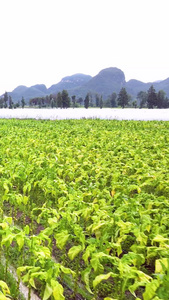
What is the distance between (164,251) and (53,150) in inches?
283

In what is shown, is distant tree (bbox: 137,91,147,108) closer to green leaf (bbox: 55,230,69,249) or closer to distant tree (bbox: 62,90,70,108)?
distant tree (bbox: 62,90,70,108)

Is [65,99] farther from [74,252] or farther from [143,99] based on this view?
[74,252]

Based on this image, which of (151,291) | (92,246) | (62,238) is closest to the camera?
(151,291)

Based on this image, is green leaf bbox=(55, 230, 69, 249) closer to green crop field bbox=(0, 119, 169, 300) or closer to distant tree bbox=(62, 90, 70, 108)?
green crop field bbox=(0, 119, 169, 300)

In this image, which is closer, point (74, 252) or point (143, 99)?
point (74, 252)

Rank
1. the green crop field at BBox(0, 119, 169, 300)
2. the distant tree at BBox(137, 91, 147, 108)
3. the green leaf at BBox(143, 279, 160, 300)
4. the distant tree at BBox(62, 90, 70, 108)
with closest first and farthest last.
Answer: the green leaf at BBox(143, 279, 160, 300) → the green crop field at BBox(0, 119, 169, 300) → the distant tree at BBox(62, 90, 70, 108) → the distant tree at BBox(137, 91, 147, 108)

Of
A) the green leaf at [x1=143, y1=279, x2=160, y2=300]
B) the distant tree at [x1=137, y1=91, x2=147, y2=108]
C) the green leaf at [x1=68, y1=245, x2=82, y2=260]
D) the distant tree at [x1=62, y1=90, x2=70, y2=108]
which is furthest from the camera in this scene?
the distant tree at [x1=137, y1=91, x2=147, y2=108]

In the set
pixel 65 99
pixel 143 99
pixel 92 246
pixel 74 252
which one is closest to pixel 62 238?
pixel 74 252

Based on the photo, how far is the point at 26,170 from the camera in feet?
18.4

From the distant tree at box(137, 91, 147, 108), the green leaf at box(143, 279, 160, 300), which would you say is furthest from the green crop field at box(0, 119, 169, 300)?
the distant tree at box(137, 91, 147, 108)

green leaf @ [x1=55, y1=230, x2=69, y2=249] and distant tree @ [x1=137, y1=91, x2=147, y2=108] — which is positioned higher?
distant tree @ [x1=137, y1=91, x2=147, y2=108]

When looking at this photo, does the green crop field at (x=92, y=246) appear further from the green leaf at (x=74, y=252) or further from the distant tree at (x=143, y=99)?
the distant tree at (x=143, y=99)

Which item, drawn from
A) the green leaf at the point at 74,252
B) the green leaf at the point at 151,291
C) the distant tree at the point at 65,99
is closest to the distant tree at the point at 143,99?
the distant tree at the point at 65,99

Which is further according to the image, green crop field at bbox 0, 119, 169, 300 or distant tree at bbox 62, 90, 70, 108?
distant tree at bbox 62, 90, 70, 108
